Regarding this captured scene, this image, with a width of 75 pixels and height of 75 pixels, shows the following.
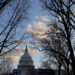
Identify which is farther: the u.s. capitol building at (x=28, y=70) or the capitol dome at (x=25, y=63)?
the capitol dome at (x=25, y=63)

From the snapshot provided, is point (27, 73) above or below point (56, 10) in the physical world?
below

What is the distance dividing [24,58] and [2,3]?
232ft

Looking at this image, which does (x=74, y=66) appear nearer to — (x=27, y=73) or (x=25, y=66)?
(x=27, y=73)

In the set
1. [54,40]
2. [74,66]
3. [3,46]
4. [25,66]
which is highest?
[3,46]

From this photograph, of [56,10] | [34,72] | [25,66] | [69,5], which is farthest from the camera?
[25,66]

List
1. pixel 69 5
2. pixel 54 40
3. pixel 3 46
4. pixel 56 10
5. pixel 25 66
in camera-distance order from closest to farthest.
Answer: pixel 3 46
pixel 69 5
pixel 56 10
pixel 54 40
pixel 25 66

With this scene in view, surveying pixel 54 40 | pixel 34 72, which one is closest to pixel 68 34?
pixel 54 40

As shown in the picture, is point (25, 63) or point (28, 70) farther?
point (25, 63)

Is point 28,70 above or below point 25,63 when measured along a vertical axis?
above

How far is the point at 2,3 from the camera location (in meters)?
6.33

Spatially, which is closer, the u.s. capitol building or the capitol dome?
the u.s. capitol building

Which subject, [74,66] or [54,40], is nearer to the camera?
[74,66]

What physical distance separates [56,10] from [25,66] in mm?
66335

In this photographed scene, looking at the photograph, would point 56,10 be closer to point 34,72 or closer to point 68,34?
point 68,34
